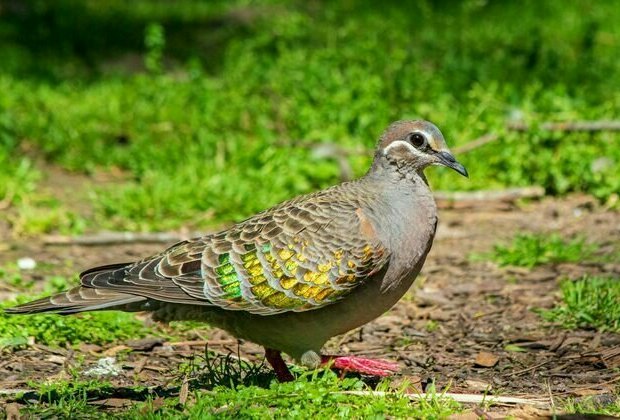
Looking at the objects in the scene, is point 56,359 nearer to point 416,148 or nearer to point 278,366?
point 278,366

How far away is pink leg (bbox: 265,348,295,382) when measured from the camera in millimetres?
5527

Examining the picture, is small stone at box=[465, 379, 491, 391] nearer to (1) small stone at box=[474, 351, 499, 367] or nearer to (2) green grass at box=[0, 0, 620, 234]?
(1) small stone at box=[474, 351, 499, 367]

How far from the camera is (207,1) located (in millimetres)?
15898

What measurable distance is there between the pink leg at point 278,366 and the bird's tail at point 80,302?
0.70m

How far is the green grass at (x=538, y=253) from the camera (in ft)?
25.3

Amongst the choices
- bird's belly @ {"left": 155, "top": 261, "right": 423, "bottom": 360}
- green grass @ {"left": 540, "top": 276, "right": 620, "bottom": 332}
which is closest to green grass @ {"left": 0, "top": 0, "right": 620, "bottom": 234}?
green grass @ {"left": 540, "top": 276, "right": 620, "bottom": 332}

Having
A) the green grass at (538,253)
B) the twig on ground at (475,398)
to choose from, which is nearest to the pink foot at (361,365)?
the twig on ground at (475,398)

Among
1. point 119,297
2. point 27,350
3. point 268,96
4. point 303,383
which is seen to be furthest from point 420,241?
point 268,96

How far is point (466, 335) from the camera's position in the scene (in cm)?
661

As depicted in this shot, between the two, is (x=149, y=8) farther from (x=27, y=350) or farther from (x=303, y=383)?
(x=303, y=383)

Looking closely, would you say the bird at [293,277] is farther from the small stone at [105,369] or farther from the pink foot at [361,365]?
the small stone at [105,369]

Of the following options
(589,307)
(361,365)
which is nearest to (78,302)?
(361,365)

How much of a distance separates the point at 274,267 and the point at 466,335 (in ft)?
5.37

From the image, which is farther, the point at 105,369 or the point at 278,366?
the point at 105,369
